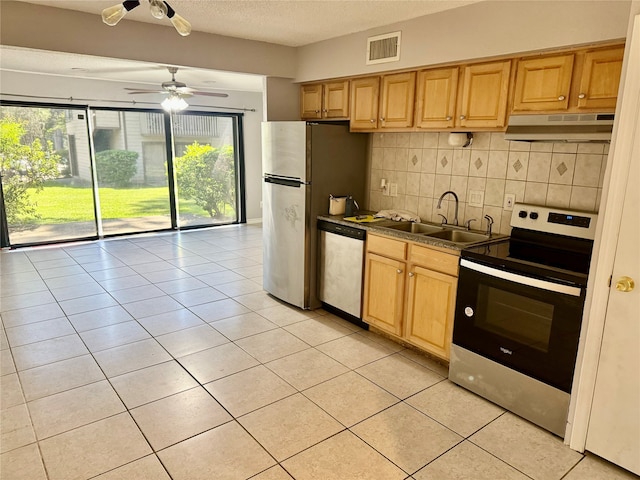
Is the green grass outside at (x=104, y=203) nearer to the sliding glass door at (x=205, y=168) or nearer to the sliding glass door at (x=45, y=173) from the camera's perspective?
the sliding glass door at (x=45, y=173)

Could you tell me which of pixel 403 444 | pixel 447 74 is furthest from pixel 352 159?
pixel 403 444

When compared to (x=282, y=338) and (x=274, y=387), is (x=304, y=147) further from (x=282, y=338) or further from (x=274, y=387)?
(x=274, y=387)

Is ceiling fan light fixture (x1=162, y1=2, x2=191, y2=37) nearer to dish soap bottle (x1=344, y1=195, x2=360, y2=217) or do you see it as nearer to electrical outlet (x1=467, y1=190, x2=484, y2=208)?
dish soap bottle (x1=344, y1=195, x2=360, y2=217)

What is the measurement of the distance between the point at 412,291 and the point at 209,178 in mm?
5376

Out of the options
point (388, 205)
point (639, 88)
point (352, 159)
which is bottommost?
point (388, 205)

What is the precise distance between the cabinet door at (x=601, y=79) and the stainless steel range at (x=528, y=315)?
67 centimetres

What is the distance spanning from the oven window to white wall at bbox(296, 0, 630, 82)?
1453mm

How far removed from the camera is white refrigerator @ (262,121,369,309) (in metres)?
3.77

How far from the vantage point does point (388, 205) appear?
402 cm

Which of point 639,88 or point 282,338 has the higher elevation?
point 639,88

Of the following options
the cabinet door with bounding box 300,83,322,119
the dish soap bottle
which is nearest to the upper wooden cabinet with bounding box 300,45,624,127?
the cabinet door with bounding box 300,83,322,119

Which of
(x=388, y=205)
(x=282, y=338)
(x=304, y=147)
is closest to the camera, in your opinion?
(x=282, y=338)

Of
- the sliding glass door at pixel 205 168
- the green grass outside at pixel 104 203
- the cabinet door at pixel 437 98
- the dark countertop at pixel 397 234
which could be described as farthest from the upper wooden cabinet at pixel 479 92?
the green grass outside at pixel 104 203

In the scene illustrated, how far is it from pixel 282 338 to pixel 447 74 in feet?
7.70
